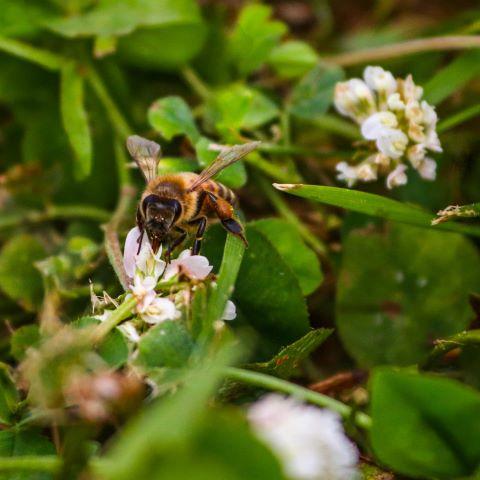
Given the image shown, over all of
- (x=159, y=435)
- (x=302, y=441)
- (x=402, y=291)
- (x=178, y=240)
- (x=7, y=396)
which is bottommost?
(x=402, y=291)

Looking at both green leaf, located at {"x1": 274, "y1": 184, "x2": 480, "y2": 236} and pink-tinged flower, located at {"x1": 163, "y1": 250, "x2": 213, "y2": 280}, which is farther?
green leaf, located at {"x1": 274, "y1": 184, "x2": 480, "y2": 236}

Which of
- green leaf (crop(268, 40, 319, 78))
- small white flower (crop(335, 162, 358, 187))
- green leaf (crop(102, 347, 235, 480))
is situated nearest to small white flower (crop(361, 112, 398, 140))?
small white flower (crop(335, 162, 358, 187))

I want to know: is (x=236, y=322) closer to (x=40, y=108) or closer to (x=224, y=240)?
(x=224, y=240)

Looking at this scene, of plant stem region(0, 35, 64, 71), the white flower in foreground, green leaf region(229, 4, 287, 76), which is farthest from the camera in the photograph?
green leaf region(229, 4, 287, 76)

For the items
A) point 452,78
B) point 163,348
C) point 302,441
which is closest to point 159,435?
point 302,441

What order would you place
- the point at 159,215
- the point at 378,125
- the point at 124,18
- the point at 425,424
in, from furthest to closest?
the point at 124,18 → the point at 378,125 → the point at 159,215 → the point at 425,424

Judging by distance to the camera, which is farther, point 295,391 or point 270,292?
point 270,292

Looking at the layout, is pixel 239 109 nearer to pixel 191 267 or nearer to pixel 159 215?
pixel 159 215

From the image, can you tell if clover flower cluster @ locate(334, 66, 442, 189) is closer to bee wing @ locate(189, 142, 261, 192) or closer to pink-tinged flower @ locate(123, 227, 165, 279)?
bee wing @ locate(189, 142, 261, 192)
